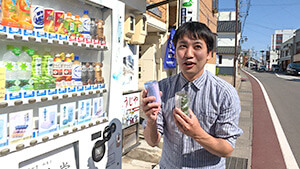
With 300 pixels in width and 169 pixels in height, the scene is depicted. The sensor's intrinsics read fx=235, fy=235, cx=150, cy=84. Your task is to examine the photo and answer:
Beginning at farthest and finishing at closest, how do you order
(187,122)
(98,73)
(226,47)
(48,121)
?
1. (226,47)
2. (98,73)
3. (48,121)
4. (187,122)

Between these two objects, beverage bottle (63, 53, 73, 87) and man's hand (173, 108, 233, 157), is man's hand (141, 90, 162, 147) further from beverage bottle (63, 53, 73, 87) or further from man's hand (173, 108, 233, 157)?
beverage bottle (63, 53, 73, 87)

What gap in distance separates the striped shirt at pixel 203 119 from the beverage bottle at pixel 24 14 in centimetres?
139

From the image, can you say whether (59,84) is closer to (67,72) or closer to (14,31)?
(67,72)

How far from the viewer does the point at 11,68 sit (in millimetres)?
2090

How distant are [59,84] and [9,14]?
802mm

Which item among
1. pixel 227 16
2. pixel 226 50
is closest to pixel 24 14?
pixel 226 50

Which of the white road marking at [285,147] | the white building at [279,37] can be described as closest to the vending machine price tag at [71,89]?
the white road marking at [285,147]

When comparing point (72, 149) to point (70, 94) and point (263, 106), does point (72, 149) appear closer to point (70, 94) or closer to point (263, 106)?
point (70, 94)

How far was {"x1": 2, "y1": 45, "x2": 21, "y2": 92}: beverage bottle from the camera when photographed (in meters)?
2.05

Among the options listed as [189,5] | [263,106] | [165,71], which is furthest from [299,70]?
[189,5]

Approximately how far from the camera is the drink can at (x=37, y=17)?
2.22 m

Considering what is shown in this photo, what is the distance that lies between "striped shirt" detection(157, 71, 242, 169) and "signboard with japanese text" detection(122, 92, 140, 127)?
105 inches

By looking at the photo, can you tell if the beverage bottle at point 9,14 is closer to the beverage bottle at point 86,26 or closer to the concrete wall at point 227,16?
the beverage bottle at point 86,26

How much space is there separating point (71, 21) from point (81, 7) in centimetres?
51
